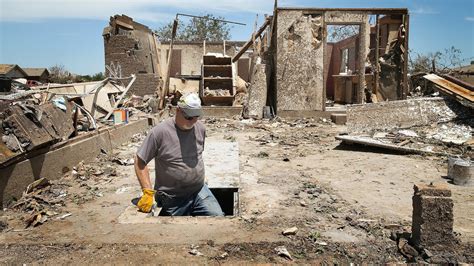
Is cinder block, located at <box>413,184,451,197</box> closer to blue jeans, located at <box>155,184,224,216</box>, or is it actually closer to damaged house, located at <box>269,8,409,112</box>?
blue jeans, located at <box>155,184,224,216</box>

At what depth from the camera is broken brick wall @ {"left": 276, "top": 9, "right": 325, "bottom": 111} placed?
12.2 metres

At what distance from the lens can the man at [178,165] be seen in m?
3.87

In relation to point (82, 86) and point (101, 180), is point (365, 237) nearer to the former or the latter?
point (101, 180)

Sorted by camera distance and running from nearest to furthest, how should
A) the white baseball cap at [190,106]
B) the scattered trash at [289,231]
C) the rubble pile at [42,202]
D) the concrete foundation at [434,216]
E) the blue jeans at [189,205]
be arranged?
the concrete foundation at [434,216], the scattered trash at [289,231], the white baseball cap at [190,106], the rubble pile at [42,202], the blue jeans at [189,205]

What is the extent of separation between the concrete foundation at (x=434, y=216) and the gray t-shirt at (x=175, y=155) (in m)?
2.13

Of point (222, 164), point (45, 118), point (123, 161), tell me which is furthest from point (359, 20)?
point (45, 118)

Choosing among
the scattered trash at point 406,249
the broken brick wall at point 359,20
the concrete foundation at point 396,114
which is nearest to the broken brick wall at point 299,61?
the broken brick wall at point 359,20

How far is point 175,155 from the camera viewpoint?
13.2ft

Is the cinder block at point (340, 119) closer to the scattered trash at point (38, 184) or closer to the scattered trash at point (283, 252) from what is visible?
the scattered trash at point (38, 184)

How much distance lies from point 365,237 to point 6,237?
3.27m

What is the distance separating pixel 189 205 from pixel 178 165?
536 millimetres

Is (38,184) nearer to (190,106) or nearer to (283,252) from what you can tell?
(190,106)

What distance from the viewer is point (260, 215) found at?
4191mm

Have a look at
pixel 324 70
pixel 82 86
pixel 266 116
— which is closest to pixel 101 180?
pixel 82 86
